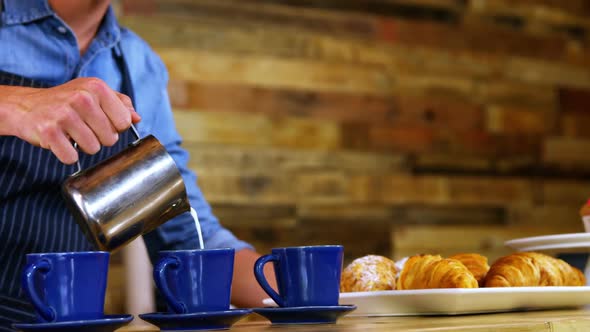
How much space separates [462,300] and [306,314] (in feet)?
0.68

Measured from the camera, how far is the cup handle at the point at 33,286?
0.79 meters

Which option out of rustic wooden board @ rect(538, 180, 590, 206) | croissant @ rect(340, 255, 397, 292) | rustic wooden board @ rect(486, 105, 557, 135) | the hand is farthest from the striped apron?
rustic wooden board @ rect(538, 180, 590, 206)

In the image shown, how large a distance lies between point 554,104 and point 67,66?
2.20 meters

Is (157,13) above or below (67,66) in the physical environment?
above

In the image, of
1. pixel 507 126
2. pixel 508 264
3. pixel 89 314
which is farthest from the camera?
pixel 507 126

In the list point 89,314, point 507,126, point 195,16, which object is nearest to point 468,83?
point 507,126

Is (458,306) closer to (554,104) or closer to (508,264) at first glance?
(508,264)

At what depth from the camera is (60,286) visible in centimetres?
80

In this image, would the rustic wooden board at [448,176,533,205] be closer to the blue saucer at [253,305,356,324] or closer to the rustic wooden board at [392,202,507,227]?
the rustic wooden board at [392,202,507,227]

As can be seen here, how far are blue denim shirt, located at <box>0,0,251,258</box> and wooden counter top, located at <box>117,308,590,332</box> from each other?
60 cm

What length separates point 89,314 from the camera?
812mm

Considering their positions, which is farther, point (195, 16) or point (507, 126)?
point (507, 126)

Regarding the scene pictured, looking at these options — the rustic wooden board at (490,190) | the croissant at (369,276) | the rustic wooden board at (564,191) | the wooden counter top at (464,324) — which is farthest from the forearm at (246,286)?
the rustic wooden board at (564,191)

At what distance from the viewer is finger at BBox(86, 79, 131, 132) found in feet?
3.28
